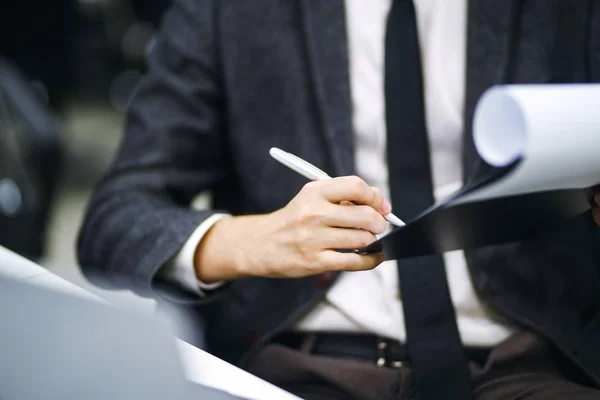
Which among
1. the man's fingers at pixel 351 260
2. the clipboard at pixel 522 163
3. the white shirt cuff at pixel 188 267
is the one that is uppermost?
the clipboard at pixel 522 163

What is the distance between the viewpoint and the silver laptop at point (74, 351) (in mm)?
345

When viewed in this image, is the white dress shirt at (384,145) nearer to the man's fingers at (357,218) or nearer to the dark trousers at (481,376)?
the dark trousers at (481,376)

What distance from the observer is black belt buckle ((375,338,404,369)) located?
610mm

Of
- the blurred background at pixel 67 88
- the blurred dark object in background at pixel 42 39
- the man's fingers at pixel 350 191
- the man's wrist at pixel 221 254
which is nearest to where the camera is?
the man's fingers at pixel 350 191

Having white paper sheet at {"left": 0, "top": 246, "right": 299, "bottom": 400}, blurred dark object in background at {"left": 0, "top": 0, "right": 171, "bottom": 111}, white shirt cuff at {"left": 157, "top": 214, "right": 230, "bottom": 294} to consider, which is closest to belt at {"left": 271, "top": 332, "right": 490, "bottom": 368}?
white shirt cuff at {"left": 157, "top": 214, "right": 230, "bottom": 294}

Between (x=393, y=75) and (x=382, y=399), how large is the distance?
317mm

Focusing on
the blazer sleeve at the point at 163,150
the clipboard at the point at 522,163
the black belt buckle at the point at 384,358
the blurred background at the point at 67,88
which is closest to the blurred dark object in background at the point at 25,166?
the blurred background at the point at 67,88

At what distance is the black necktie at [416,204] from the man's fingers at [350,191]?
0.13 metres

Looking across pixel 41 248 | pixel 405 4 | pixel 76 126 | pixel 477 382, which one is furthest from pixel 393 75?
pixel 76 126

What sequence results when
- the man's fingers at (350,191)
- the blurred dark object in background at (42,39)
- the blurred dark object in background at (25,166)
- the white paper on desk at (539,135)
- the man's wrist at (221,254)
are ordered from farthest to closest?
the blurred dark object in background at (42,39) < the blurred dark object in background at (25,166) < the man's wrist at (221,254) < the man's fingers at (350,191) < the white paper on desk at (539,135)

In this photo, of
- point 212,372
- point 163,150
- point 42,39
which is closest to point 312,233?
point 212,372

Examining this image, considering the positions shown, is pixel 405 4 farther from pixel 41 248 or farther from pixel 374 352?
pixel 41 248

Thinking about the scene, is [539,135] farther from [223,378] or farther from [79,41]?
[79,41]

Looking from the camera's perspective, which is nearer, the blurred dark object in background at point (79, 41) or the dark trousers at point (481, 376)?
the dark trousers at point (481, 376)
